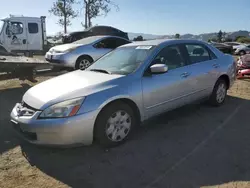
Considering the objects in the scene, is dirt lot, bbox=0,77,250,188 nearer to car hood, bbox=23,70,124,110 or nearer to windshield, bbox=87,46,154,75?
car hood, bbox=23,70,124,110

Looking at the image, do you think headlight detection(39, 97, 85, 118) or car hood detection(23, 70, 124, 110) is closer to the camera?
headlight detection(39, 97, 85, 118)

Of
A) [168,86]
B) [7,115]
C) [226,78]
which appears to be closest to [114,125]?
[168,86]

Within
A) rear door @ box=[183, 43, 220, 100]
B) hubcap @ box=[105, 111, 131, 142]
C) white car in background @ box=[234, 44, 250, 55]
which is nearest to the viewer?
hubcap @ box=[105, 111, 131, 142]

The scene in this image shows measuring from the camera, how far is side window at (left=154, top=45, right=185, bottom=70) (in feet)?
15.3

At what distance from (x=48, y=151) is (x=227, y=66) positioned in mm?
4094

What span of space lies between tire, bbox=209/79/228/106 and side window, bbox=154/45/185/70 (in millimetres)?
1233

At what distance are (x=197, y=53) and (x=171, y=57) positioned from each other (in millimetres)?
860

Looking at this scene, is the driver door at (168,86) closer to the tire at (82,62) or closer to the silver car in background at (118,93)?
the silver car in background at (118,93)

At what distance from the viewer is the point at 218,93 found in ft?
19.2

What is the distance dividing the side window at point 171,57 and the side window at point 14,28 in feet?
47.0

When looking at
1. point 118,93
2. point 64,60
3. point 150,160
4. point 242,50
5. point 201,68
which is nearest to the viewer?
point 150,160

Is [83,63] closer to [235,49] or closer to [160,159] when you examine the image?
[160,159]

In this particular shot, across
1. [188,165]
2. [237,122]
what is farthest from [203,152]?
[237,122]

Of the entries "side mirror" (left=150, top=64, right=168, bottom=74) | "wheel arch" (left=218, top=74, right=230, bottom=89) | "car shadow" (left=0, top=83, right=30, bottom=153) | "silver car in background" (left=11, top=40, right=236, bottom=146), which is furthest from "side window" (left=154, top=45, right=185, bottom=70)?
"car shadow" (left=0, top=83, right=30, bottom=153)
